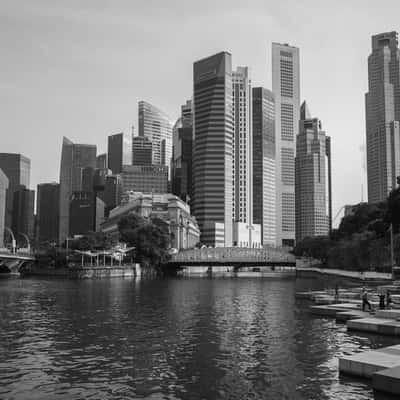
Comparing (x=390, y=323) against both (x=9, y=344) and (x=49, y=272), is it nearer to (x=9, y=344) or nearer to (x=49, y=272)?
(x=9, y=344)

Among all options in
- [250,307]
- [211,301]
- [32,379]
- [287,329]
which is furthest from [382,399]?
[211,301]

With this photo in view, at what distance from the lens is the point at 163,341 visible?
42.6 meters

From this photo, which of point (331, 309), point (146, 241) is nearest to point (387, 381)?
point (331, 309)

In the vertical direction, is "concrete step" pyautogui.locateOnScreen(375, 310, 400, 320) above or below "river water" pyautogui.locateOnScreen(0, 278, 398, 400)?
above

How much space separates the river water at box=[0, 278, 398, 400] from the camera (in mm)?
27828

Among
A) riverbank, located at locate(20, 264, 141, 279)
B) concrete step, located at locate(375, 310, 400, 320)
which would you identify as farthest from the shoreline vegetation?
riverbank, located at locate(20, 264, 141, 279)

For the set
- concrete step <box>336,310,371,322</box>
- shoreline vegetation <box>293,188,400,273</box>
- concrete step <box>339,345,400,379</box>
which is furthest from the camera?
shoreline vegetation <box>293,188,400,273</box>

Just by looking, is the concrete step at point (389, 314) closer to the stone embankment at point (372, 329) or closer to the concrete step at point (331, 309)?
the stone embankment at point (372, 329)

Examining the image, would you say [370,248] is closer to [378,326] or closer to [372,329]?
[372,329]

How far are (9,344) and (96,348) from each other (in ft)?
26.0

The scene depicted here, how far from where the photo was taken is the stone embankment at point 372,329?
26000 millimetres

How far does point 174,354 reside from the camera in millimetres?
37188

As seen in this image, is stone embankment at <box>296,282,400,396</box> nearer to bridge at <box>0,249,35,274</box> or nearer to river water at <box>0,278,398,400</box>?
river water at <box>0,278,398,400</box>

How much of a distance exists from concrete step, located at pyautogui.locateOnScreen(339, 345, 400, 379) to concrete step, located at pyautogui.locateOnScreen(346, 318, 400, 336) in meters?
12.8
